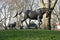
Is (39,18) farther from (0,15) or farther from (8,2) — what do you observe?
(0,15)

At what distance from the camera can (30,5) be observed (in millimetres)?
58000

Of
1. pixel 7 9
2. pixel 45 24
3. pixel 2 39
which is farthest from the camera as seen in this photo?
pixel 7 9

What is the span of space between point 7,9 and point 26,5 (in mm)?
8411

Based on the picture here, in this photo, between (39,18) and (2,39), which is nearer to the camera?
(2,39)

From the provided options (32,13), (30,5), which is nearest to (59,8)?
(30,5)

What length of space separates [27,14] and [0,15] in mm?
50088

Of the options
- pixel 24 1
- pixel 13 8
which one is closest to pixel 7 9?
pixel 13 8

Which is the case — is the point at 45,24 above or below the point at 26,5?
below

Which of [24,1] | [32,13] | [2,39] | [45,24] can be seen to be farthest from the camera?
[24,1]

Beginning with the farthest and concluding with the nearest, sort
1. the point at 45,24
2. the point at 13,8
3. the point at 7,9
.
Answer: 1. the point at 7,9
2. the point at 13,8
3. the point at 45,24

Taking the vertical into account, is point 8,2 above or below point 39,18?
above

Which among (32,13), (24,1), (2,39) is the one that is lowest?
(2,39)

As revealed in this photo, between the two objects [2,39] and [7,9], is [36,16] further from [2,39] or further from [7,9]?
[7,9]

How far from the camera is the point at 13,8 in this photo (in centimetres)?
5869
